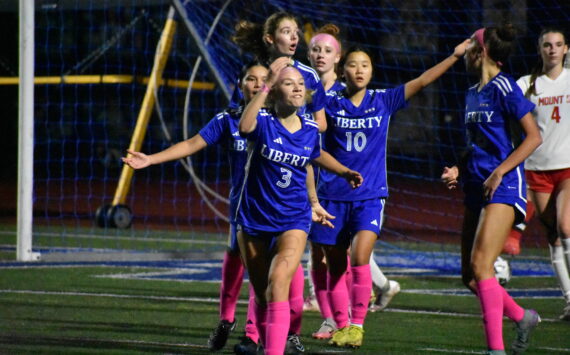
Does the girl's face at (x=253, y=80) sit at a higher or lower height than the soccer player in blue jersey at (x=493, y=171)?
higher

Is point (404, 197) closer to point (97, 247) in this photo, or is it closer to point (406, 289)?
point (97, 247)

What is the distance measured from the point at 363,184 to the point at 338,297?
777 millimetres

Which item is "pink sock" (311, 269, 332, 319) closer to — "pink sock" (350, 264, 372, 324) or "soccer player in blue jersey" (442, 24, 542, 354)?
"pink sock" (350, 264, 372, 324)

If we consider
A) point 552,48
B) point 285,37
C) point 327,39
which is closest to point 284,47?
point 285,37

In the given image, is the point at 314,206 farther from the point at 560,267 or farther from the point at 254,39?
the point at 560,267

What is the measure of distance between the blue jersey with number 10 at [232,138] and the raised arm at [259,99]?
0.59m

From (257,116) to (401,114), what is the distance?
30403 mm

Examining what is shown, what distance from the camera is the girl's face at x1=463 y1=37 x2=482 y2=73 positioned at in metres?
6.64

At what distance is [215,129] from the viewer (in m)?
6.71

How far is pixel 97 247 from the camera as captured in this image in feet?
48.1

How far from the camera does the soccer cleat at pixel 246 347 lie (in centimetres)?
683

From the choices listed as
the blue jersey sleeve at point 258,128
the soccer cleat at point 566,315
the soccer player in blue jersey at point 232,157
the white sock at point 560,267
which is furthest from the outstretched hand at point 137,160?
the white sock at point 560,267

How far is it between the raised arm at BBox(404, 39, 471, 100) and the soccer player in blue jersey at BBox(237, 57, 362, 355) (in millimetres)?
1340

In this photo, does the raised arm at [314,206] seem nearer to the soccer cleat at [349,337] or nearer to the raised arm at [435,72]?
the soccer cleat at [349,337]
